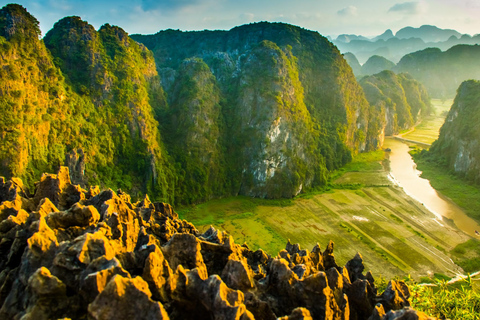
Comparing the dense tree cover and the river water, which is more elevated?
the dense tree cover

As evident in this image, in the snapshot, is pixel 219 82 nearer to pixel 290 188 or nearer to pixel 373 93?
pixel 290 188

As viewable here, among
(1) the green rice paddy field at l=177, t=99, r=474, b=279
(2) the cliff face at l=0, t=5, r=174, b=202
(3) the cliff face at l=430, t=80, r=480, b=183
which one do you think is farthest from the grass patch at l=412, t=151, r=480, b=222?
(2) the cliff face at l=0, t=5, r=174, b=202

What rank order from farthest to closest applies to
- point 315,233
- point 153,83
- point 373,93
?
point 373,93 < point 153,83 < point 315,233

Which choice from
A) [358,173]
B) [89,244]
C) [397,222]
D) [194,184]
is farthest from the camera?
[358,173]

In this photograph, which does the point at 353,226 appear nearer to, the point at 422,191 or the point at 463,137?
the point at 422,191

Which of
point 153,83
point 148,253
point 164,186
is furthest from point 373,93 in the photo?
point 148,253

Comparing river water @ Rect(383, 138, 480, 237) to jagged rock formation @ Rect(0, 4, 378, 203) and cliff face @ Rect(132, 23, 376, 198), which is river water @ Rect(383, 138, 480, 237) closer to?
cliff face @ Rect(132, 23, 376, 198)

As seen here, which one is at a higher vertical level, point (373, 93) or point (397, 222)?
point (373, 93)
